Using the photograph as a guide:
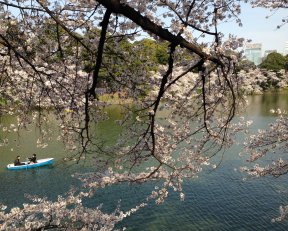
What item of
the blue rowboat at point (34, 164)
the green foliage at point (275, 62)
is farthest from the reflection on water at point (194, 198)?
the green foliage at point (275, 62)

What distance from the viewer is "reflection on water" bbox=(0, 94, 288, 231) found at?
36.4 feet

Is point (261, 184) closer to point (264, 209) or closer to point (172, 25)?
point (264, 209)

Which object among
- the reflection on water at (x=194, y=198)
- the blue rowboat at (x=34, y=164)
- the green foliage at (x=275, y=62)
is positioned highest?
the green foliage at (x=275, y=62)

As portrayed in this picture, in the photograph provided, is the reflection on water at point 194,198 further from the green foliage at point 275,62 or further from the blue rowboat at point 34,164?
the green foliage at point 275,62

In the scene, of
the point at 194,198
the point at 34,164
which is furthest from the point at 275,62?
the point at 34,164

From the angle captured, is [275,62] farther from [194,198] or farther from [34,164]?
[34,164]

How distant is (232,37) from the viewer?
3.71 m

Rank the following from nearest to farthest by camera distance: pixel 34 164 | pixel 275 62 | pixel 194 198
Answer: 1. pixel 194 198
2. pixel 34 164
3. pixel 275 62

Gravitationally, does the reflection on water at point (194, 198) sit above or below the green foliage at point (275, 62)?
below

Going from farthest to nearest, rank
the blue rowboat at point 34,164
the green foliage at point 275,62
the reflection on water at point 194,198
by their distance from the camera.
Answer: the green foliage at point 275,62 → the blue rowboat at point 34,164 → the reflection on water at point 194,198

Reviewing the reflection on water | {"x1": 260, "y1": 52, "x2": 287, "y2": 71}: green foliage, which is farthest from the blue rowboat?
{"x1": 260, "y1": 52, "x2": 287, "y2": 71}: green foliage

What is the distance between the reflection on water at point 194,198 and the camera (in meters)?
11.1

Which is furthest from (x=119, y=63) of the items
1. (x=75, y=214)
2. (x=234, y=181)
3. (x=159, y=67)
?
(x=234, y=181)

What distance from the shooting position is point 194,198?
13.0 meters
